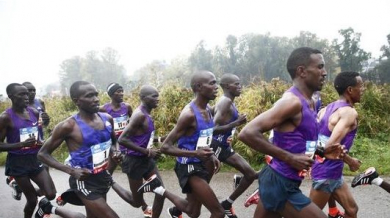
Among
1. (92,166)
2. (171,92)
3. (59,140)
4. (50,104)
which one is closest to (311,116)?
(92,166)

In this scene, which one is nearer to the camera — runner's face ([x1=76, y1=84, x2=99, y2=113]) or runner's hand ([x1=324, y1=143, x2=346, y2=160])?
runner's hand ([x1=324, y1=143, x2=346, y2=160])

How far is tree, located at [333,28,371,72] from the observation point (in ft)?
71.5

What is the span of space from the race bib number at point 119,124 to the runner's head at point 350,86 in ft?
14.0

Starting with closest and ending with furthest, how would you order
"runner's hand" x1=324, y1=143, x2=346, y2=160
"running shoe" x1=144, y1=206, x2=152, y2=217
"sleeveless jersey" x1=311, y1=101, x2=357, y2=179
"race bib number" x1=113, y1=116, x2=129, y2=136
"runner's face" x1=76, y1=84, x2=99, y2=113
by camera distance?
"runner's hand" x1=324, y1=143, x2=346, y2=160
"sleeveless jersey" x1=311, y1=101, x2=357, y2=179
"runner's face" x1=76, y1=84, x2=99, y2=113
"running shoe" x1=144, y1=206, x2=152, y2=217
"race bib number" x1=113, y1=116, x2=129, y2=136

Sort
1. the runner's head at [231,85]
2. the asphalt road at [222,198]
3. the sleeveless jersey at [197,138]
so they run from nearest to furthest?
the sleeveless jersey at [197,138] → the asphalt road at [222,198] → the runner's head at [231,85]

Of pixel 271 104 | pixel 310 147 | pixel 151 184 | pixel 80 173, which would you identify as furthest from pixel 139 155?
pixel 271 104

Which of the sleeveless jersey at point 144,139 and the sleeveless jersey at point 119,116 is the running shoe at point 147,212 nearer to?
the sleeveless jersey at point 144,139

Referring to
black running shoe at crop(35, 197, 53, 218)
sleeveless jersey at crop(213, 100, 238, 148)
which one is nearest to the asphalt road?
sleeveless jersey at crop(213, 100, 238, 148)

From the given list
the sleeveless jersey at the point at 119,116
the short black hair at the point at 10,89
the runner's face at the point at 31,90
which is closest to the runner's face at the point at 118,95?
the sleeveless jersey at the point at 119,116

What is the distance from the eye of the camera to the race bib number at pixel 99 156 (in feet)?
12.3

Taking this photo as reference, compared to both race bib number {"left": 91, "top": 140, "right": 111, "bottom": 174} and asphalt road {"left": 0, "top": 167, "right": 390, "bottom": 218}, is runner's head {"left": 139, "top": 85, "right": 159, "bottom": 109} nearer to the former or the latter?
race bib number {"left": 91, "top": 140, "right": 111, "bottom": 174}

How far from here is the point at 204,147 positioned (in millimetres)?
3975

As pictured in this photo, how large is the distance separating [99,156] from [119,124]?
319cm

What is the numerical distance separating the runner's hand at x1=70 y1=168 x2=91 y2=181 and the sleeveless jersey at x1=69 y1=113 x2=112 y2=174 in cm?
16
